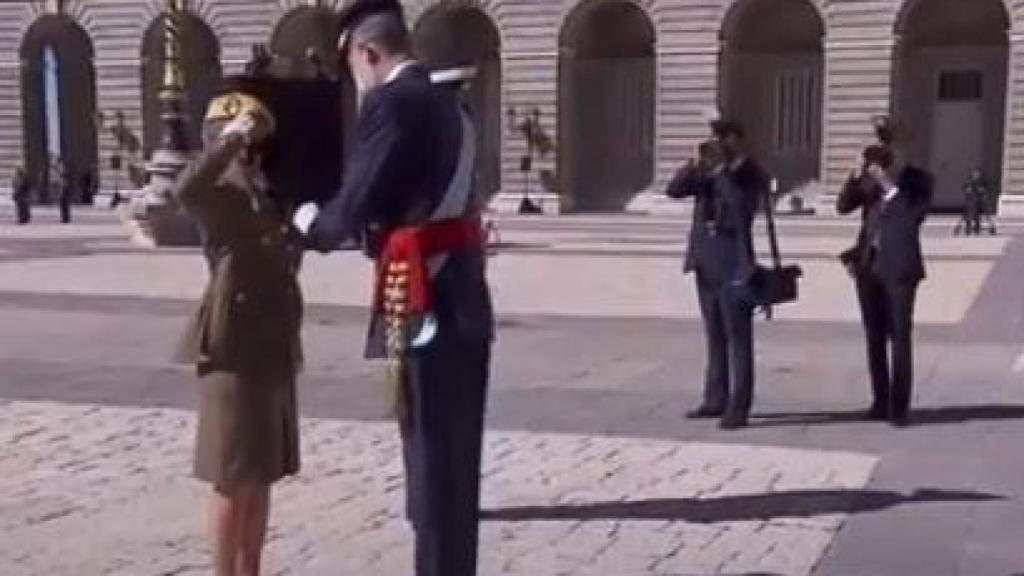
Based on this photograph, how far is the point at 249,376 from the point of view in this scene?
17.4 ft

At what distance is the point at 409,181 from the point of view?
4535 millimetres

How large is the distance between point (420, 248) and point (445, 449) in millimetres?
682

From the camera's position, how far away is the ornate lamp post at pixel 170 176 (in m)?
27.1

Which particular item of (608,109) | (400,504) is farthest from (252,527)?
(608,109)

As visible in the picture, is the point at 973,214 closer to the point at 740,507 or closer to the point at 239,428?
the point at 740,507

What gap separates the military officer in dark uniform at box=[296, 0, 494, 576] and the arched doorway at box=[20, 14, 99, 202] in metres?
50.9

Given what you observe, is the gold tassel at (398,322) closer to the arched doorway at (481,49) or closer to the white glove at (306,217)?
the white glove at (306,217)

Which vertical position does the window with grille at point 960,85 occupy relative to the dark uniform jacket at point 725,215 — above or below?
above

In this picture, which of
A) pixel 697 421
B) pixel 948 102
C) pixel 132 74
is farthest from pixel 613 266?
pixel 132 74

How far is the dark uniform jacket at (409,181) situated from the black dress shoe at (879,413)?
5.76 metres

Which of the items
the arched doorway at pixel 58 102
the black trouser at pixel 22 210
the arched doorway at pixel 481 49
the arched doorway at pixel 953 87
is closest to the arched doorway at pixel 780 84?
the arched doorway at pixel 953 87

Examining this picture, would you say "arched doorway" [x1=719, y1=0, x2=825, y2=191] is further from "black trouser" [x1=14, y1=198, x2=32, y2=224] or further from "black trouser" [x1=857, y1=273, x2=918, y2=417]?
"black trouser" [x1=857, y1=273, x2=918, y2=417]

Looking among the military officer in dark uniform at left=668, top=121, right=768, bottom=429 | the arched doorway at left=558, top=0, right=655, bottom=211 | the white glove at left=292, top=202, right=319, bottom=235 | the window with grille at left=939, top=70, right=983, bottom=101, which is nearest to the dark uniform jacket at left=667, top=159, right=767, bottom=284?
the military officer in dark uniform at left=668, top=121, right=768, bottom=429

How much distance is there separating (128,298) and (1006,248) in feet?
Answer: 58.1
